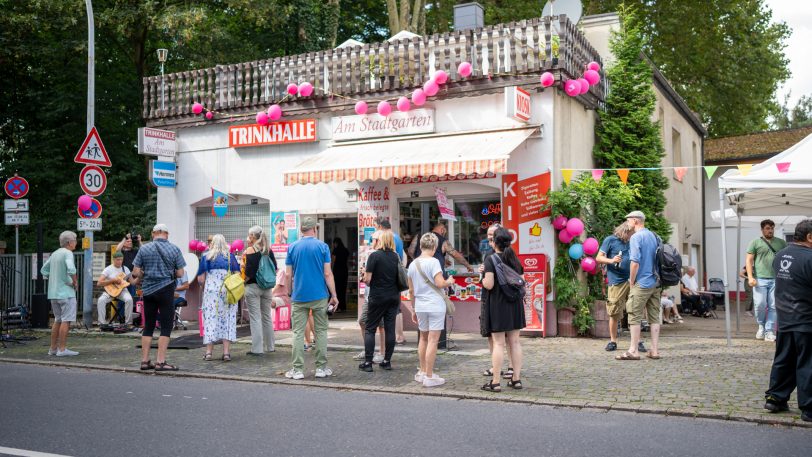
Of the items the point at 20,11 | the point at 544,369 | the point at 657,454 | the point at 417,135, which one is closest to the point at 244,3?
the point at 20,11

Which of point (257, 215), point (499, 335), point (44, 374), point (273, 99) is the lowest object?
point (44, 374)

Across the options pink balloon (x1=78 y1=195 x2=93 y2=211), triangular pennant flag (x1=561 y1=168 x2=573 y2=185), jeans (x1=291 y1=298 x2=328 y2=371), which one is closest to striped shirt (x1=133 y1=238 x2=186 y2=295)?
jeans (x1=291 y1=298 x2=328 y2=371)

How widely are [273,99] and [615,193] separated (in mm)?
7057

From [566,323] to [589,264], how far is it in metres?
1.04

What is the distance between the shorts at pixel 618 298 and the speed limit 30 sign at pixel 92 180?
922 centimetres

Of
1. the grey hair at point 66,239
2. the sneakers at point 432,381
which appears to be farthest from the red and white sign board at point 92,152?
the sneakers at point 432,381

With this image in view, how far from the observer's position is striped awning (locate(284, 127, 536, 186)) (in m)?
11.2

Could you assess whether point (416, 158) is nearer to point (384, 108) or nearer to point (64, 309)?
point (384, 108)

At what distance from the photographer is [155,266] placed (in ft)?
30.0

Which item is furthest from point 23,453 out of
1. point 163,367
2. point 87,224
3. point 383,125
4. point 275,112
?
point 275,112

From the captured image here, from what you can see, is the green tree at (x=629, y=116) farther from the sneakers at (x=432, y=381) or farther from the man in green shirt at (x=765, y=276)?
the sneakers at (x=432, y=381)

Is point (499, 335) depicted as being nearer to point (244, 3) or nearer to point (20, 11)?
point (244, 3)

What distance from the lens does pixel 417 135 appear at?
1332 centimetres

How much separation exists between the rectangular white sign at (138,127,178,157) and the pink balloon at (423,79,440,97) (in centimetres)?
610
